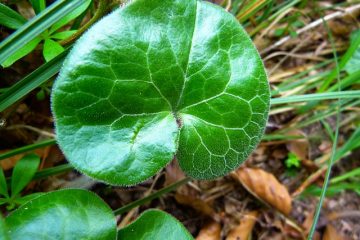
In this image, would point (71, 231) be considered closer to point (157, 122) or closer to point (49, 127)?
point (157, 122)

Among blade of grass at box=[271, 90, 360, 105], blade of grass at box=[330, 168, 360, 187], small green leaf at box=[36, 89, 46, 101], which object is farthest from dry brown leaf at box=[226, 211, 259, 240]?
small green leaf at box=[36, 89, 46, 101]

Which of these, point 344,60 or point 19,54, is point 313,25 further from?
point 19,54

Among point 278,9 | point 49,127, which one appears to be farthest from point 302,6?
point 49,127

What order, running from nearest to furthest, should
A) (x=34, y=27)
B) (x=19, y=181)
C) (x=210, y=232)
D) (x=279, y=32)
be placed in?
(x=34, y=27) < (x=19, y=181) < (x=210, y=232) < (x=279, y=32)

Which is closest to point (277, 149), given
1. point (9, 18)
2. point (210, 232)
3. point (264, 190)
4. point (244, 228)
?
point (264, 190)

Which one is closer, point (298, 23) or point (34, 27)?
point (34, 27)

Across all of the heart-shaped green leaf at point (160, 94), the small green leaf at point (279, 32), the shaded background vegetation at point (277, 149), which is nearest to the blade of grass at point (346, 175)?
the shaded background vegetation at point (277, 149)
